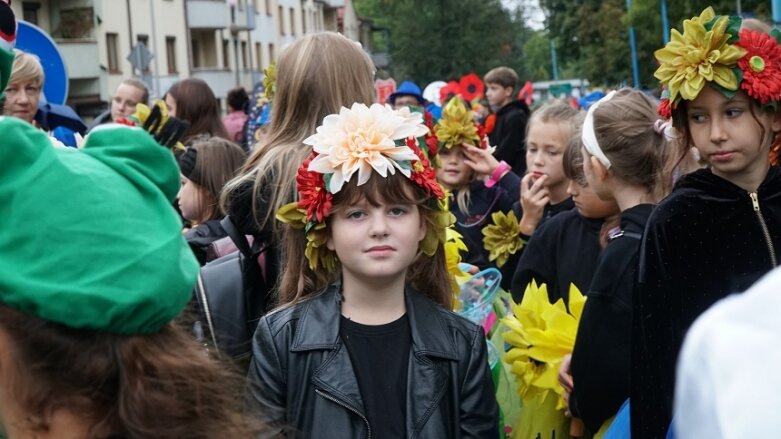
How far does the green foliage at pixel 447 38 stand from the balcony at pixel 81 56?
74.7 ft

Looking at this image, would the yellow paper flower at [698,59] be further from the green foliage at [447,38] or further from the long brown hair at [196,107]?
the green foliage at [447,38]

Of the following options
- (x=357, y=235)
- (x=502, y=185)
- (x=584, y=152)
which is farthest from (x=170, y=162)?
(x=502, y=185)

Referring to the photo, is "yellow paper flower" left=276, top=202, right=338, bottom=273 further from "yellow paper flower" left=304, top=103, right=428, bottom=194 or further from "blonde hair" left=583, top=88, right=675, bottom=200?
"blonde hair" left=583, top=88, right=675, bottom=200

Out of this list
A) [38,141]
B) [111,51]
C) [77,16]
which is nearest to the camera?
[38,141]

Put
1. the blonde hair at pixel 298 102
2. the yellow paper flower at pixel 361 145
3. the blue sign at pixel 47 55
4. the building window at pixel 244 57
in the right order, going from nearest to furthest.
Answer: the yellow paper flower at pixel 361 145, the blonde hair at pixel 298 102, the blue sign at pixel 47 55, the building window at pixel 244 57

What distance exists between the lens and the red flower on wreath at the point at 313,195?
3787 millimetres

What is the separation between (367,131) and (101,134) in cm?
195

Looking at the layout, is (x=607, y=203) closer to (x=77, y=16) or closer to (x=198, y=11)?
(x=77, y=16)

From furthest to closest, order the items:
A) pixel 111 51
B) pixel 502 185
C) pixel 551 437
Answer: pixel 111 51 < pixel 502 185 < pixel 551 437

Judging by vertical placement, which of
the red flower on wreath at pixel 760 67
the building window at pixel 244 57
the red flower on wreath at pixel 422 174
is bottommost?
the red flower on wreath at pixel 422 174

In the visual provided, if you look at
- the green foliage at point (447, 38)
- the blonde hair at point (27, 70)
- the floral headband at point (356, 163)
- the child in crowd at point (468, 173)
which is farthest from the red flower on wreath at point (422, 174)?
the green foliage at point (447, 38)

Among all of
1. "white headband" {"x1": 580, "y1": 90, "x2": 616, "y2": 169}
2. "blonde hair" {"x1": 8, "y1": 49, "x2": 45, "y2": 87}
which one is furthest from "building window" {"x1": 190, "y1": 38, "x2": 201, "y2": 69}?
"white headband" {"x1": 580, "y1": 90, "x2": 616, "y2": 169}

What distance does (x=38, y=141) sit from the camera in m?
1.77

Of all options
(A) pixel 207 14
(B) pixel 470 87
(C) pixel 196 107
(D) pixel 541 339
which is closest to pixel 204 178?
(D) pixel 541 339
